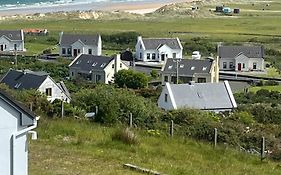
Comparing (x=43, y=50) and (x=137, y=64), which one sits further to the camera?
(x=43, y=50)

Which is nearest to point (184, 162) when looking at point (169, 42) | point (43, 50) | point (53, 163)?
point (53, 163)

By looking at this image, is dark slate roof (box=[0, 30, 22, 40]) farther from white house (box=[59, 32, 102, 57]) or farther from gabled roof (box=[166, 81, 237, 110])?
gabled roof (box=[166, 81, 237, 110])

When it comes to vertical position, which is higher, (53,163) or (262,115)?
(53,163)

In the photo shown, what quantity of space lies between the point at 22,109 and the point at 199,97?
84.7ft

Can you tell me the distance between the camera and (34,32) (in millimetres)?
73625

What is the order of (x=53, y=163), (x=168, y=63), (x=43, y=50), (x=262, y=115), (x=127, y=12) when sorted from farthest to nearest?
1. (x=127, y=12)
2. (x=43, y=50)
3. (x=168, y=63)
4. (x=262, y=115)
5. (x=53, y=163)

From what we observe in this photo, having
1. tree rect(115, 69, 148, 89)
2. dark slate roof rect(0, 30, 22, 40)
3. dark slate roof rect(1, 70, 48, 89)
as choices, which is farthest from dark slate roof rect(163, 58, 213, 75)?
dark slate roof rect(0, 30, 22, 40)

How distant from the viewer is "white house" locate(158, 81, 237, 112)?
30969 millimetres

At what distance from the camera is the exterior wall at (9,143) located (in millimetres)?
6238

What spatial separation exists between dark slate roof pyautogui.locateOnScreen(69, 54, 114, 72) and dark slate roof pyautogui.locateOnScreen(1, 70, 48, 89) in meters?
12.1

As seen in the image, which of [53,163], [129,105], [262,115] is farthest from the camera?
[262,115]

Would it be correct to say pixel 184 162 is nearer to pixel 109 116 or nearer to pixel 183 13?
pixel 109 116

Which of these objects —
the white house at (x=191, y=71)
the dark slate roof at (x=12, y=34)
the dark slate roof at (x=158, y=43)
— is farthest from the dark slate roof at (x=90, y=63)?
the dark slate roof at (x=12, y=34)

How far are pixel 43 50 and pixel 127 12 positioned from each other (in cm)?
4190
